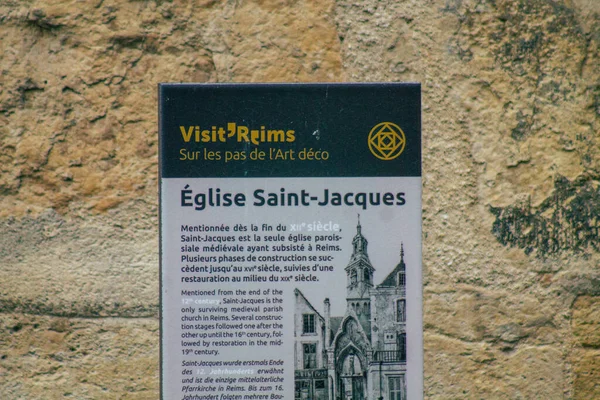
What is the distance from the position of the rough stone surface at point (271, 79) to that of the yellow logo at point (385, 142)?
0.38 ft

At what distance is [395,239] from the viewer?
1562 mm

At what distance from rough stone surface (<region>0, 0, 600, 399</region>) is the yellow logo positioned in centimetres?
12

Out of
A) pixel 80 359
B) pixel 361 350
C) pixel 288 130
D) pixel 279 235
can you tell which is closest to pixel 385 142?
pixel 288 130

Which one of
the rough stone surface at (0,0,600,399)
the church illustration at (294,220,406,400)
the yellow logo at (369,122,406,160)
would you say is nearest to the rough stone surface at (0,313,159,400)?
the rough stone surface at (0,0,600,399)

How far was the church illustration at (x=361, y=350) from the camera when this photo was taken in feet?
5.14

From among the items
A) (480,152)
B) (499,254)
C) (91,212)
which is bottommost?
(499,254)

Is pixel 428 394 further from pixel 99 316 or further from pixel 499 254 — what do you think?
pixel 99 316

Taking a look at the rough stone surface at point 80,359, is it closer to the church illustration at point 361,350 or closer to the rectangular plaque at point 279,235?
the rectangular plaque at point 279,235

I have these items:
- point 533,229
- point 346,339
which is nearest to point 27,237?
point 346,339

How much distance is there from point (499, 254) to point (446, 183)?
0.76 feet

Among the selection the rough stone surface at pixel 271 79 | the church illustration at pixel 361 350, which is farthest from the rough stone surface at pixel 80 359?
the church illustration at pixel 361 350

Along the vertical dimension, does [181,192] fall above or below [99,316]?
above

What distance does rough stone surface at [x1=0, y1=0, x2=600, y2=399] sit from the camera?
5.36 feet

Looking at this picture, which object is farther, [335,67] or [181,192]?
[335,67]
